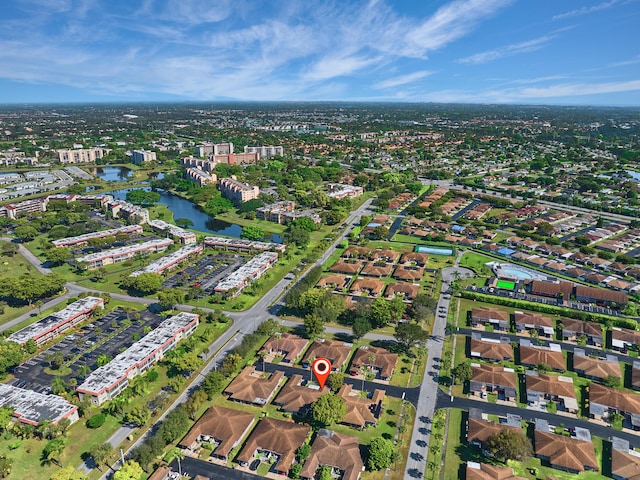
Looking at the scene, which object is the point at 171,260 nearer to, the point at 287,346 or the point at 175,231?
the point at 175,231

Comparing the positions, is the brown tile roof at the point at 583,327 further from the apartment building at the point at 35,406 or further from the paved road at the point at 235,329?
the apartment building at the point at 35,406

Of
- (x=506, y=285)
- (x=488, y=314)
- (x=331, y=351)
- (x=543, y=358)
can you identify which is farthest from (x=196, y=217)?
(x=543, y=358)

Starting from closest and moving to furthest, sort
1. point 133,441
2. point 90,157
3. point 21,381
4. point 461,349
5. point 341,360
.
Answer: point 133,441
point 21,381
point 341,360
point 461,349
point 90,157

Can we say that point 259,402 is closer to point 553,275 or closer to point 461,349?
point 461,349

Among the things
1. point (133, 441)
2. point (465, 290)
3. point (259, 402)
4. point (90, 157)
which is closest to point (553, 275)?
point (465, 290)

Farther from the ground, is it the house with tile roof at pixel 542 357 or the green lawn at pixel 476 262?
the house with tile roof at pixel 542 357

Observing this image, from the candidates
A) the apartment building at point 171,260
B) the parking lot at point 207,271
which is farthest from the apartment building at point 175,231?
the parking lot at point 207,271

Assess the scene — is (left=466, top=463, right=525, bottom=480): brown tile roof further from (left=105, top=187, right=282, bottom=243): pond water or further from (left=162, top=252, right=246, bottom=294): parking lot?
(left=105, top=187, right=282, bottom=243): pond water
